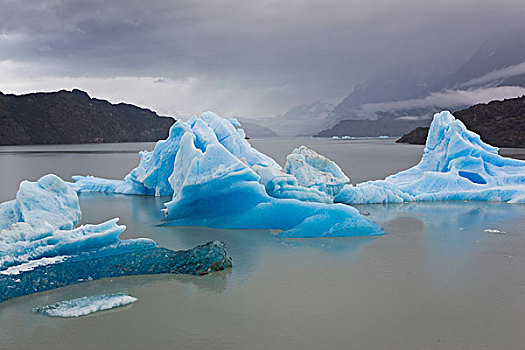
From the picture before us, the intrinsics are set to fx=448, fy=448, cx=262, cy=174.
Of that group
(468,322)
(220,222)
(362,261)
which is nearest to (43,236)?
(220,222)

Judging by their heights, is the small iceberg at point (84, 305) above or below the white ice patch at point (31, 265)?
below

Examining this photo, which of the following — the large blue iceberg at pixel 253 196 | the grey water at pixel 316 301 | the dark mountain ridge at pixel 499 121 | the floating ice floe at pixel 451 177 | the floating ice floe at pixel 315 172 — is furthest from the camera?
the dark mountain ridge at pixel 499 121

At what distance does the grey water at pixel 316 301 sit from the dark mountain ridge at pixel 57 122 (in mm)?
79124

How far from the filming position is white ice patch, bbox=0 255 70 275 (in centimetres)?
483

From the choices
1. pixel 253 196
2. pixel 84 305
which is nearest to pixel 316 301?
pixel 84 305

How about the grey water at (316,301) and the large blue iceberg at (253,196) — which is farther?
the large blue iceberg at (253,196)

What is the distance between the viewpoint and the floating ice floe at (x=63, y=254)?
4.91 metres

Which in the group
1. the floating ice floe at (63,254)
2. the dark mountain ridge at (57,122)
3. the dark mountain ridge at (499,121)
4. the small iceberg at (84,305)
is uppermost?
the dark mountain ridge at (57,122)

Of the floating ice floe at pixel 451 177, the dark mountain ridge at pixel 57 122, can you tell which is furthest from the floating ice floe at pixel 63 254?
the dark mountain ridge at pixel 57 122

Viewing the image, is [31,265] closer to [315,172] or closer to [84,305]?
[84,305]

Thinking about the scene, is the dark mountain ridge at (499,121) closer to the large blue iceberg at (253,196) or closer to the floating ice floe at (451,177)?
the floating ice floe at (451,177)

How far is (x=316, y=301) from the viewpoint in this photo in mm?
4574

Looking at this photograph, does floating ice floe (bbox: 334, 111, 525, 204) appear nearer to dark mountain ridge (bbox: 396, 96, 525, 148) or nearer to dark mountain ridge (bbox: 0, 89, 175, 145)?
dark mountain ridge (bbox: 396, 96, 525, 148)

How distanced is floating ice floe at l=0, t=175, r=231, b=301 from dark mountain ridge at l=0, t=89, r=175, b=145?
7723 cm
